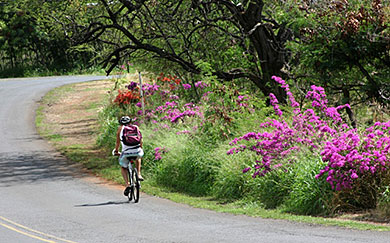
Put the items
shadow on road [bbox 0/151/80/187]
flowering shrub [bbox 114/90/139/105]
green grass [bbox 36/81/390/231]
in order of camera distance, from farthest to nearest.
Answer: flowering shrub [bbox 114/90/139/105]
shadow on road [bbox 0/151/80/187]
green grass [bbox 36/81/390/231]

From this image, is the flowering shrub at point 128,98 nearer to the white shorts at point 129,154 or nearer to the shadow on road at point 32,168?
the shadow on road at point 32,168

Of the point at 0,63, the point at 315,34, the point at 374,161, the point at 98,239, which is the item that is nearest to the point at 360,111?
the point at 315,34

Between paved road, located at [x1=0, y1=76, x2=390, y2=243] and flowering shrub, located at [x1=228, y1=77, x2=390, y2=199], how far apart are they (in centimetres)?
144

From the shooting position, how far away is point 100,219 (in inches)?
463

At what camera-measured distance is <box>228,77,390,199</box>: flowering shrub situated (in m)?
11.0

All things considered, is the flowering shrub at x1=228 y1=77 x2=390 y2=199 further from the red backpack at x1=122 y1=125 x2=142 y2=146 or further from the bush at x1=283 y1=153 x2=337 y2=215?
the red backpack at x1=122 y1=125 x2=142 y2=146

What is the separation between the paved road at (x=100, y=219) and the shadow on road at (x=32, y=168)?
0.03 meters

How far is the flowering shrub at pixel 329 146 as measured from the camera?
11.0 m

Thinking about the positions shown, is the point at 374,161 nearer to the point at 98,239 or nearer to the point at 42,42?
the point at 98,239

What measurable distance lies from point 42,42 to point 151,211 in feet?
152

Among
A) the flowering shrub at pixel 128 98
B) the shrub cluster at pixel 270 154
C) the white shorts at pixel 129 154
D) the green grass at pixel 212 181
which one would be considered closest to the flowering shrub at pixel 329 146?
the shrub cluster at pixel 270 154

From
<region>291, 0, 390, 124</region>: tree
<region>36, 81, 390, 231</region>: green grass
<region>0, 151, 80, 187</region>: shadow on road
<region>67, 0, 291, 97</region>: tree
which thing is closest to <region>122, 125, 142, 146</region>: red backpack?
<region>36, 81, 390, 231</region>: green grass

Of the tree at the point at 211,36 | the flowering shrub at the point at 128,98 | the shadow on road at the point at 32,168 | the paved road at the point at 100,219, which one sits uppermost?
the tree at the point at 211,36

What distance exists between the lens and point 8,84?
4547 cm
